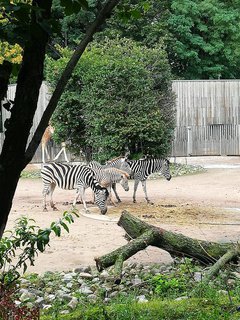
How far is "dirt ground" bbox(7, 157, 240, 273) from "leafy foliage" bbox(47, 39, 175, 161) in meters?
1.99

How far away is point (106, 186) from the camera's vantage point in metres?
15.8

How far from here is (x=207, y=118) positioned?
31.7 metres

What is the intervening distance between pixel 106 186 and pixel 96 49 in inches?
412

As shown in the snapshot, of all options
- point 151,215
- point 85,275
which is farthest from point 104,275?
point 151,215

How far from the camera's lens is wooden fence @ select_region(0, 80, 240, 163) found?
3155 centimetres

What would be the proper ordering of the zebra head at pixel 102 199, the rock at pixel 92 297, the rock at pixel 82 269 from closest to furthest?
the rock at pixel 92 297
the rock at pixel 82 269
the zebra head at pixel 102 199

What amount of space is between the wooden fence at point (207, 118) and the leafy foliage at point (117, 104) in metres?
6.82

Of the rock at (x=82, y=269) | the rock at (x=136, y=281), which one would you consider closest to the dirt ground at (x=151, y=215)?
the rock at (x=82, y=269)

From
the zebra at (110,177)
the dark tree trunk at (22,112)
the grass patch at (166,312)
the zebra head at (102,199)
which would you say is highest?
the dark tree trunk at (22,112)

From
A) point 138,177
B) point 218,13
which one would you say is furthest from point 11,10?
point 218,13

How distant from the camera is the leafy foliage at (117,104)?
22.2 m

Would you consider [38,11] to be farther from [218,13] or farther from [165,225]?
[218,13]

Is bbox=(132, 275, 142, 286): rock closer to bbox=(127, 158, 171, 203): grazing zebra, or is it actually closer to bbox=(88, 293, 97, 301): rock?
bbox=(88, 293, 97, 301): rock

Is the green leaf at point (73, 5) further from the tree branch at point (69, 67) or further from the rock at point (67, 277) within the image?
the rock at point (67, 277)
